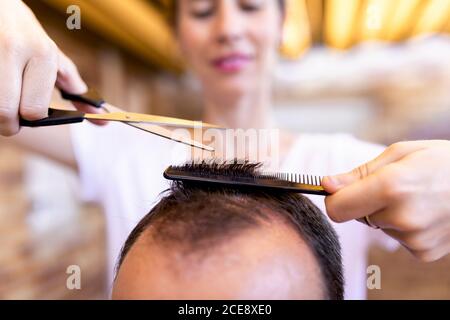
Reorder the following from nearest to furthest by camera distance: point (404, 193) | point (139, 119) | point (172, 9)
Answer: point (404, 193), point (139, 119), point (172, 9)

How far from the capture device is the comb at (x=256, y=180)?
406mm

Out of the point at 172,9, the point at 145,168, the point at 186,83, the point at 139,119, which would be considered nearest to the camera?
the point at 139,119

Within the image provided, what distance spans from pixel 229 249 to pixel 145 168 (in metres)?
0.31

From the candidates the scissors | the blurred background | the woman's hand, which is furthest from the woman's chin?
the woman's hand

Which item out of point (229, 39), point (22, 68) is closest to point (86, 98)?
point (22, 68)

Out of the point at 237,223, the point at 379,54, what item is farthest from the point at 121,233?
the point at 379,54

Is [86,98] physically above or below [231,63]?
below

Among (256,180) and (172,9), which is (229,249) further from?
(172,9)

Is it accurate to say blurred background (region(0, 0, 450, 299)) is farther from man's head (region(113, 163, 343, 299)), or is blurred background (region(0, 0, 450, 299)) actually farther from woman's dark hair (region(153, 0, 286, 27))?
man's head (region(113, 163, 343, 299))

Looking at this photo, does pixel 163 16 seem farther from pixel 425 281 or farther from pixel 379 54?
pixel 425 281

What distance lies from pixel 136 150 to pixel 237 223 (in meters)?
0.37

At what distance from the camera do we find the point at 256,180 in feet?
1.39

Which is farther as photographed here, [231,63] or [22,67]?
[231,63]

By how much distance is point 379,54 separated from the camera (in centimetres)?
106
